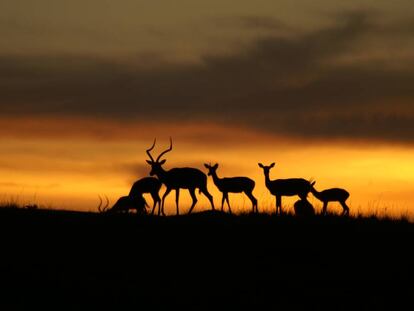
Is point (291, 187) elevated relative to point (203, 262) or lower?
elevated

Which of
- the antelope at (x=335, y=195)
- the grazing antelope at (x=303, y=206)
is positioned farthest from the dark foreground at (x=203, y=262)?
the antelope at (x=335, y=195)

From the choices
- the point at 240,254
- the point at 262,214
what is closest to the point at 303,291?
the point at 240,254

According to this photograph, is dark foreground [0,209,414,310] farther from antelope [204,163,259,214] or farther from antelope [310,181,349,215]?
antelope [310,181,349,215]

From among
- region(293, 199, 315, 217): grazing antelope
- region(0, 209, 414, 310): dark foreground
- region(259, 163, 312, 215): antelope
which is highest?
region(259, 163, 312, 215): antelope

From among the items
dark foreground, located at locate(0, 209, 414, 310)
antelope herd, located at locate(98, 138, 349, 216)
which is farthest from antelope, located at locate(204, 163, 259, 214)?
dark foreground, located at locate(0, 209, 414, 310)

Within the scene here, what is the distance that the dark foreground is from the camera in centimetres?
1697

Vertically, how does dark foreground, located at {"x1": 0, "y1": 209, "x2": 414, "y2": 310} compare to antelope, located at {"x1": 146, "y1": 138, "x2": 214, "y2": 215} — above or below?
below

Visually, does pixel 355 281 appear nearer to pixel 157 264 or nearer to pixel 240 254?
pixel 240 254

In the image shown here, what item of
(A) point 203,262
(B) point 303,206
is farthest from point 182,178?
(A) point 203,262

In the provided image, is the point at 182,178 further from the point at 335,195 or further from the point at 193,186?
the point at 335,195

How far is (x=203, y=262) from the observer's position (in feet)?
65.8

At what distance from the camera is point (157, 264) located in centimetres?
1992

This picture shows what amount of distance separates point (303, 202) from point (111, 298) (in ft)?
42.8

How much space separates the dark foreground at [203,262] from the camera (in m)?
17.0
